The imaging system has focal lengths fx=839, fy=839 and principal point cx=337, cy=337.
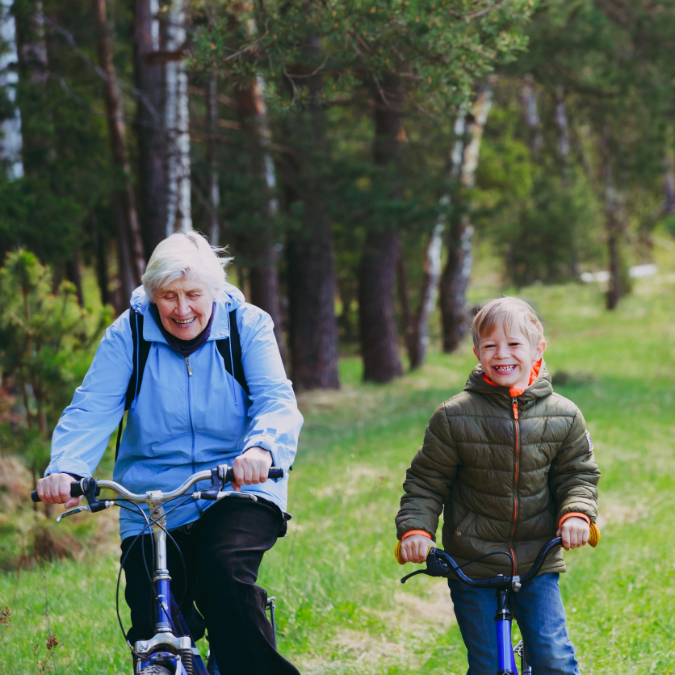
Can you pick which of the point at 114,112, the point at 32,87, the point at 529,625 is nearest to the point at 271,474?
the point at 529,625

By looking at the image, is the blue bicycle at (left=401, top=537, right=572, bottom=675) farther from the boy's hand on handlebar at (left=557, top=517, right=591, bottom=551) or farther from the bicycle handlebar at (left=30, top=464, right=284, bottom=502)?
the bicycle handlebar at (left=30, top=464, right=284, bottom=502)

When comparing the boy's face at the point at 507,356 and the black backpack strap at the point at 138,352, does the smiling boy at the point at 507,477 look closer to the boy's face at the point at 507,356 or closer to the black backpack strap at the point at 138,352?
the boy's face at the point at 507,356

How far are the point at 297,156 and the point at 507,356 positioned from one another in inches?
→ 406

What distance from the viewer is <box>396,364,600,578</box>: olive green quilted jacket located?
2.98 m

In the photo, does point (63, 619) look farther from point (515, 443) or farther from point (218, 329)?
point (515, 443)

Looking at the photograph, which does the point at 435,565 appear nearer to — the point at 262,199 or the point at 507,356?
the point at 507,356

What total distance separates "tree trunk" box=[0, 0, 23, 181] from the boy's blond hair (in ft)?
21.7

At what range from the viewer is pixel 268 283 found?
1356 cm

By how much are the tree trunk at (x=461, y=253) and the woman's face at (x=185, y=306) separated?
595 inches

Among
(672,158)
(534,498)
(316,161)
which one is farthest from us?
(672,158)

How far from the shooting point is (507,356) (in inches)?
116

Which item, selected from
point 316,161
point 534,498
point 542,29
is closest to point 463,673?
point 534,498

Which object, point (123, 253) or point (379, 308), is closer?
point (379, 308)

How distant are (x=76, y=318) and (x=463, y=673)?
381 centimetres
